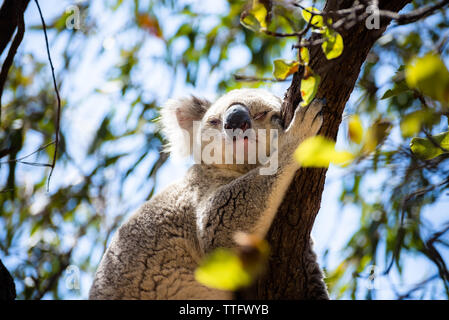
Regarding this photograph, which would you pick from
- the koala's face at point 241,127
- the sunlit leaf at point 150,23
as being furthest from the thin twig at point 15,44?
the sunlit leaf at point 150,23

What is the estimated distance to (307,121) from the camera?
1959 mm

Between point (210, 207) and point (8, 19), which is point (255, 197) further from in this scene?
point (8, 19)

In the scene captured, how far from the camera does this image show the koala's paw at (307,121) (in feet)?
6.27

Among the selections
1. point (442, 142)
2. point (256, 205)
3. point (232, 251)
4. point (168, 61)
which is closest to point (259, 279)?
point (232, 251)

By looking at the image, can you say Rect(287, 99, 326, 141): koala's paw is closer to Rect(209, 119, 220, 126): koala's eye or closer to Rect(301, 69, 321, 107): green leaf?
Rect(301, 69, 321, 107): green leaf

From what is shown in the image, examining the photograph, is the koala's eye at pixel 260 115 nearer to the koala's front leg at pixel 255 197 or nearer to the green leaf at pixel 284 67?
the koala's front leg at pixel 255 197

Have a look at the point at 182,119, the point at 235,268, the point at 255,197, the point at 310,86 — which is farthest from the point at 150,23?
the point at 235,268

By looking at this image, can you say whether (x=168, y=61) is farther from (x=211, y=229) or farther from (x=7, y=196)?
(x=211, y=229)

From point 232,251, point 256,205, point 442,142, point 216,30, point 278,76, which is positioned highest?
point 216,30

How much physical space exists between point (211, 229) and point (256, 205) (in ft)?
0.88

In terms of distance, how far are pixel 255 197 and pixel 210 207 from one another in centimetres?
28

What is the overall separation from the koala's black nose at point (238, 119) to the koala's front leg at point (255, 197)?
0.80 ft

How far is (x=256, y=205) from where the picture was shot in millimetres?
2121

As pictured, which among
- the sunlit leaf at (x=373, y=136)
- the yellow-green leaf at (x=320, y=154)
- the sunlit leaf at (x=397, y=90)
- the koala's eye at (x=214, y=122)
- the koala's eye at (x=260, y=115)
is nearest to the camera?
the yellow-green leaf at (x=320, y=154)
